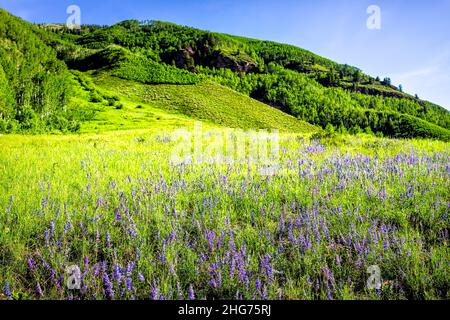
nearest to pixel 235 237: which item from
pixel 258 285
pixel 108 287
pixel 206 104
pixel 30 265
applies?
pixel 258 285

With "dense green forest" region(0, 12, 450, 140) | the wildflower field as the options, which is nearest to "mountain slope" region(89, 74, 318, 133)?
"dense green forest" region(0, 12, 450, 140)

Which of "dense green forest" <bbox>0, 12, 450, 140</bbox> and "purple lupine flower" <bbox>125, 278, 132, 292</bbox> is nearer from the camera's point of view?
"purple lupine flower" <bbox>125, 278, 132, 292</bbox>

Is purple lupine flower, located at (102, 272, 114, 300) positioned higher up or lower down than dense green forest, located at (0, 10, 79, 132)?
lower down

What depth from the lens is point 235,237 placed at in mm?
3764

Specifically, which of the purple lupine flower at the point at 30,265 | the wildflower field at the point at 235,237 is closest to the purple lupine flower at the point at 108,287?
the wildflower field at the point at 235,237

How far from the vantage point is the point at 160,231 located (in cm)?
387

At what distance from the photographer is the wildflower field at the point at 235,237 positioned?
9.32ft

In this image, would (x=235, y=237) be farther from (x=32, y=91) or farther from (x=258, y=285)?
(x=32, y=91)

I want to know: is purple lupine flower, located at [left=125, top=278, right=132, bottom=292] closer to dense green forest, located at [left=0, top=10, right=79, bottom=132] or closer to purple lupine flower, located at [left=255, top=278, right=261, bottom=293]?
purple lupine flower, located at [left=255, top=278, right=261, bottom=293]

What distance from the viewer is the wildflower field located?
9.32 feet

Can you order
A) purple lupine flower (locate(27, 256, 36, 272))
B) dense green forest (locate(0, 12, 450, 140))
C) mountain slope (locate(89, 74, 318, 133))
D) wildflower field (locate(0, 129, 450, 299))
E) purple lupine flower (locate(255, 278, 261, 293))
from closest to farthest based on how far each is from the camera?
1. purple lupine flower (locate(255, 278, 261, 293))
2. wildflower field (locate(0, 129, 450, 299))
3. purple lupine flower (locate(27, 256, 36, 272))
4. dense green forest (locate(0, 12, 450, 140))
5. mountain slope (locate(89, 74, 318, 133))

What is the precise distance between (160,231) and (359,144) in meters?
9.80
